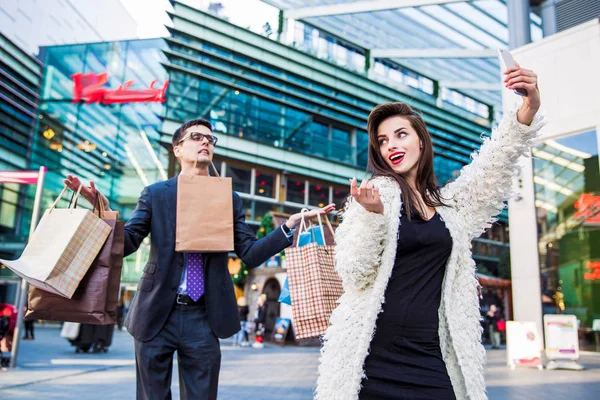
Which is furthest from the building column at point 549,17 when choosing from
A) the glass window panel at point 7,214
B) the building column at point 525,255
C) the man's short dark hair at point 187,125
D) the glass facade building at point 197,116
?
the glass window panel at point 7,214

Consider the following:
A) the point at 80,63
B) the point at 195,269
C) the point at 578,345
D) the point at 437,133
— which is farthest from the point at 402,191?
the point at 437,133

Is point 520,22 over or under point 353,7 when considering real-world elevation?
under

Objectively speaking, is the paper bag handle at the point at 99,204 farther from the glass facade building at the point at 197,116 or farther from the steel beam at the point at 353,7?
the glass facade building at the point at 197,116

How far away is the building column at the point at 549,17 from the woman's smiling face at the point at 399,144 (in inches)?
530

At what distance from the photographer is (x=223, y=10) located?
30.7m

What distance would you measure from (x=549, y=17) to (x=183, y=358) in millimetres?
14435

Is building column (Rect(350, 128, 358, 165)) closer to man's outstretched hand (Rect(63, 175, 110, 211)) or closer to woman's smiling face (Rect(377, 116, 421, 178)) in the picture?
man's outstretched hand (Rect(63, 175, 110, 211))

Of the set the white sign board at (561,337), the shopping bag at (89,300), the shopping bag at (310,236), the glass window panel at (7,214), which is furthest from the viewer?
the glass window panel at (7,214)

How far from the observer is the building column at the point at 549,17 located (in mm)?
13526

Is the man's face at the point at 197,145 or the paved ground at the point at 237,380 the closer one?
the man's face at the point at 197,145

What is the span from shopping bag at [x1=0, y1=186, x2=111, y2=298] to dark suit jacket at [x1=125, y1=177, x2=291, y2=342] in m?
0.27

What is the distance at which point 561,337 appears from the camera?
1184 centimetres

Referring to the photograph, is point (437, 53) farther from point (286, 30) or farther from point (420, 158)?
point (420, 158)

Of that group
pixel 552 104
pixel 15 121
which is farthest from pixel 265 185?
pixel 552 104
